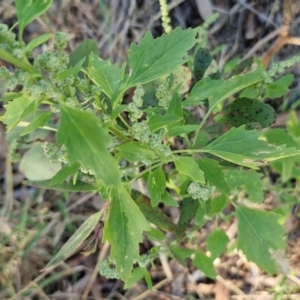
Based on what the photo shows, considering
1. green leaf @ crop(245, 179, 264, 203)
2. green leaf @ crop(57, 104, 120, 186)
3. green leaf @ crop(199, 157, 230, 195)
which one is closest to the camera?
green leaf @ crop(57, 104, 120, 186)

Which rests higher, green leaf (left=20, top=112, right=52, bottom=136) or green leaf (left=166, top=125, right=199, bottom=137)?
green leaf (left=20, top=112, right=52, bottom=136)

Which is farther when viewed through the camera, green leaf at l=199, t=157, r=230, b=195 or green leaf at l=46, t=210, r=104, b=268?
green leaf at l=46, t=210, r=104, b=268

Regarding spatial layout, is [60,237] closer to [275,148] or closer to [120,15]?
[120,15]

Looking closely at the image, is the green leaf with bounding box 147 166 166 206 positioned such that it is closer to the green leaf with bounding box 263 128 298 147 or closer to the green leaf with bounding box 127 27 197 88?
the green leaf with bounding box 127 27 197 88

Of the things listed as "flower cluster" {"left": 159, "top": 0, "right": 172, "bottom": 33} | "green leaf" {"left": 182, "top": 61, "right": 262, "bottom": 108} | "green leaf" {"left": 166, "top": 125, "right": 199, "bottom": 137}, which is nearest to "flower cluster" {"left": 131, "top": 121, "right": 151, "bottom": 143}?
"green leaf" {"left": 166, "top": 125, "right": 199, "bottom": 137}

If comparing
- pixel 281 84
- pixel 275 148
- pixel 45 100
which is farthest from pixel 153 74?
pixel 281 84

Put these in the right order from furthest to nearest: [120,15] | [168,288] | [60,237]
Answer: [120,15], [60,237], [168,288]

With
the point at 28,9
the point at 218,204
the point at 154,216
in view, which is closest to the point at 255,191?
the point at 218,204
